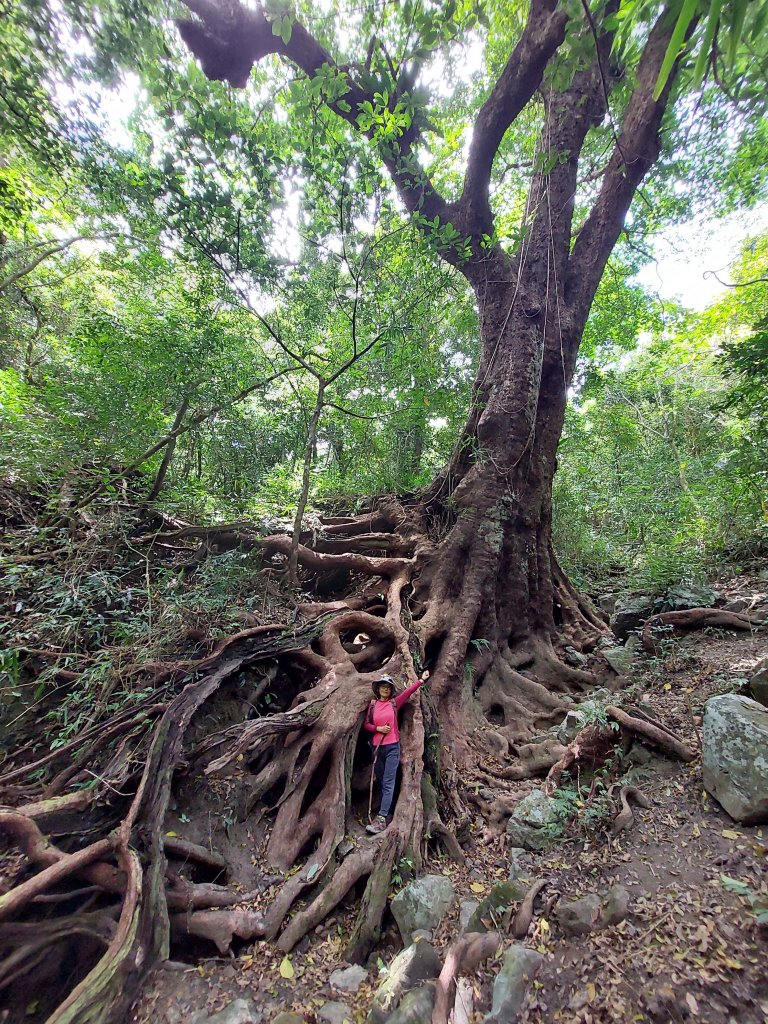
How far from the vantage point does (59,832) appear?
262cm

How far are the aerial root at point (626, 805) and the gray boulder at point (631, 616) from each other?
9.06 ft

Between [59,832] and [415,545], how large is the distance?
4.26 m

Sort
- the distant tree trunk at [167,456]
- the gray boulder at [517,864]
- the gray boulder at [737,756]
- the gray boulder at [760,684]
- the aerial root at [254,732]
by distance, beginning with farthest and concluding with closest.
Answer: the distant tree trunk at [167,456] < the aerial root at [254,732] < the gray boulder at [760,684] < the gray boulder at [517,864] < the gray boulder at [737,756]

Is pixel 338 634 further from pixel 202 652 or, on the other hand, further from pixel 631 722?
pixel 631 722

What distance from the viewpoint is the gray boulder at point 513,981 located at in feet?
5.97

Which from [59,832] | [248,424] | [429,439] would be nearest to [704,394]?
[429,439]

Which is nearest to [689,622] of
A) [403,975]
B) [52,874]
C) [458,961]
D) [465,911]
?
[465,911]

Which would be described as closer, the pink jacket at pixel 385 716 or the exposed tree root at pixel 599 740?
the exposed tree root at pixel 599 740

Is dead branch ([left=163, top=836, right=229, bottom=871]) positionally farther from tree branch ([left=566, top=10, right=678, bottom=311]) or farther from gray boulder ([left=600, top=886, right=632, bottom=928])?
tree branch ([left=566, top=10, right=678, bottom=311])

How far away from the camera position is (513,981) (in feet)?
6.37

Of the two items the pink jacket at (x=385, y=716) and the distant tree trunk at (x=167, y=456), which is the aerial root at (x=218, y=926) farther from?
the distant tree trunk at (x=167, y=456)

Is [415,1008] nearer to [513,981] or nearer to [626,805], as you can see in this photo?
[513,981]

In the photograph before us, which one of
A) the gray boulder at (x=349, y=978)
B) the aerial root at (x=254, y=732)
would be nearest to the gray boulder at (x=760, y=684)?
the gray boulder at (x=349, y=978)

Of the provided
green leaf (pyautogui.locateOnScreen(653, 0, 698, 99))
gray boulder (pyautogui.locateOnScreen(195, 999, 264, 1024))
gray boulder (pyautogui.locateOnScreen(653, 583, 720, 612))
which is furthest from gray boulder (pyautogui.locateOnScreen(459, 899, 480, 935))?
gray boulder (pyautogui.locateOnScreen(653, 583, 720, 612))
